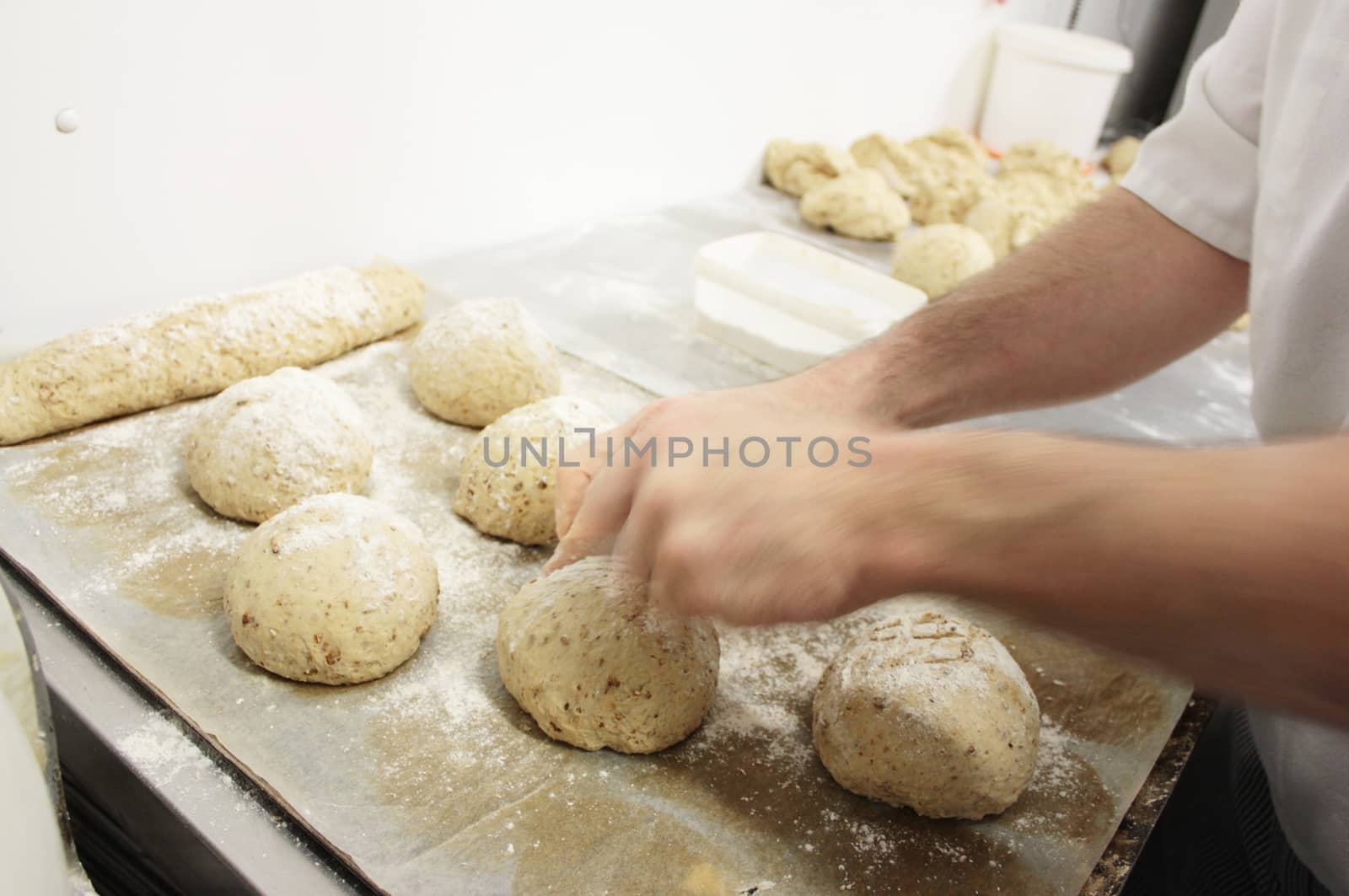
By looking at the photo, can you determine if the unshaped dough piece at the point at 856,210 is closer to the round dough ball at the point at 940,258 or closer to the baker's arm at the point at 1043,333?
the round dough ball at the point at 940,258

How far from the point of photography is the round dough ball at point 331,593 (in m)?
1.20

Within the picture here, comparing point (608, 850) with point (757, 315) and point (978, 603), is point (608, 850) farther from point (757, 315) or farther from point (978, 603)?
point (757, 315)

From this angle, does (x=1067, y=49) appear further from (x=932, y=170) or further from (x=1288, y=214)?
(x=1288, y=214)

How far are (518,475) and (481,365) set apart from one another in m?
0.33

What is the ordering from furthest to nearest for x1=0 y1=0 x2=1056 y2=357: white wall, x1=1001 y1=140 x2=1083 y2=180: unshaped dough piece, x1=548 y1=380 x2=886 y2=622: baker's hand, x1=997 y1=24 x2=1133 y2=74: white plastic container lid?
x1=997 y1=24 x2=1133 y2=74: white plastic container lid < x1=1001 y1=140 x2=1083 y2=180: unshaped dough piece < x1=0 y1=0 x2=1056 y2=357: white wall < x1=548 y1=380 x2=886 y2=622: baker's hand

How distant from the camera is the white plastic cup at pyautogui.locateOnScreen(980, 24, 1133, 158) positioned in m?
3.81

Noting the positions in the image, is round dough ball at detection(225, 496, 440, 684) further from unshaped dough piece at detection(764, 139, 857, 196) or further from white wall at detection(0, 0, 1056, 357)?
unshaped dough piece at detection(764, 139, 857, 196)

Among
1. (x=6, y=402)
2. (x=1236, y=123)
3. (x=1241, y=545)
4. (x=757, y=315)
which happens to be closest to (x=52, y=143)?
(x=6, y=402)

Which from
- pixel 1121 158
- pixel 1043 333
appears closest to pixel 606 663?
pixel 1043 333

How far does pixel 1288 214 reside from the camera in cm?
132

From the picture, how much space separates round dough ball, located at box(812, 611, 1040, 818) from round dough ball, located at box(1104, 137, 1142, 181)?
3.44 m

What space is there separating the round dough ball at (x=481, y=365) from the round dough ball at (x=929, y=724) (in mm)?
798

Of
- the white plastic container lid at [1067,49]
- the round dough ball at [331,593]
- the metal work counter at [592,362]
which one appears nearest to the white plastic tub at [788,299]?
the metal work counter at [592,362]

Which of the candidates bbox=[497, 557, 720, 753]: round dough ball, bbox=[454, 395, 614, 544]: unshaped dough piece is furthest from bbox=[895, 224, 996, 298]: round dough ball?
bbox=[497, 557, 720, 753]: round dough ball
